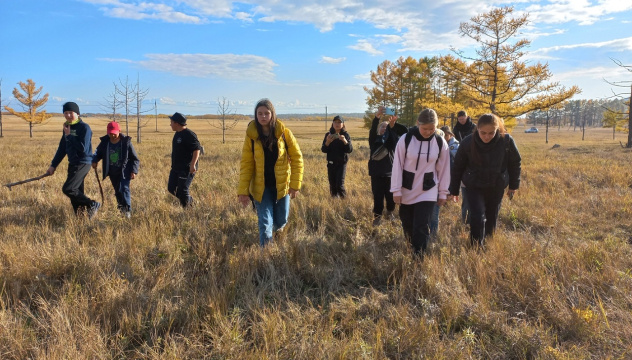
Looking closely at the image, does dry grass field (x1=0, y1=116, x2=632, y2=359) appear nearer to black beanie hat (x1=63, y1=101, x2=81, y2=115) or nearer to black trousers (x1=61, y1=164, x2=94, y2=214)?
black trousers (x1=61, y1=164, x2=94, y2=214)

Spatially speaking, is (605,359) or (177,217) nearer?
(605,359)

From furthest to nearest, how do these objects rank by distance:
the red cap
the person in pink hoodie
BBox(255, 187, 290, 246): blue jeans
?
the red cap < BBox(255, 187, 290, 246): blue jeans < the person in pink hoodie

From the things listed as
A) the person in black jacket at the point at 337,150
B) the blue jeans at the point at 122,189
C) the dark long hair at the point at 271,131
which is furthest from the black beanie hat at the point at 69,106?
the person in black jacket at the point at 337,150

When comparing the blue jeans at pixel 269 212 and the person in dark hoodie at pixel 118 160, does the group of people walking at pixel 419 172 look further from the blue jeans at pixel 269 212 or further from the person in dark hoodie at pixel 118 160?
the person in dark hoodie at pixel 118 160

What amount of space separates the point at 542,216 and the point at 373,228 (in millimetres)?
2886

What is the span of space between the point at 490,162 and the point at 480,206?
1.71ft

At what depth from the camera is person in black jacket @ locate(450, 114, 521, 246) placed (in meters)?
3.69

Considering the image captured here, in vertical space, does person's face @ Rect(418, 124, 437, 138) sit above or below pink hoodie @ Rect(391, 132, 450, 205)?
above

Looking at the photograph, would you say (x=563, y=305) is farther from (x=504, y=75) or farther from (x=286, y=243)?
(x=504, y=75)

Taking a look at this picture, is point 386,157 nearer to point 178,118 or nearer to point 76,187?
point 178,118

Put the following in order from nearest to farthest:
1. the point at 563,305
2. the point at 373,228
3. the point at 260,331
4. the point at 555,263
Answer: the point at 260,331 → the point at 563,305 → the point at 555,263 → the point at 373,228

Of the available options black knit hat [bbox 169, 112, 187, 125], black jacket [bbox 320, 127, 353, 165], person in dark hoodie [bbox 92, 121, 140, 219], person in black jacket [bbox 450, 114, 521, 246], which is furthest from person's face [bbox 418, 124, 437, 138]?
person in dark hoodie [bbox 92, 121, 140, 219]

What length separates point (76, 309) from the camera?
2566 mm

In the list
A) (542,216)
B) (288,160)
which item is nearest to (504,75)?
(542,216)
